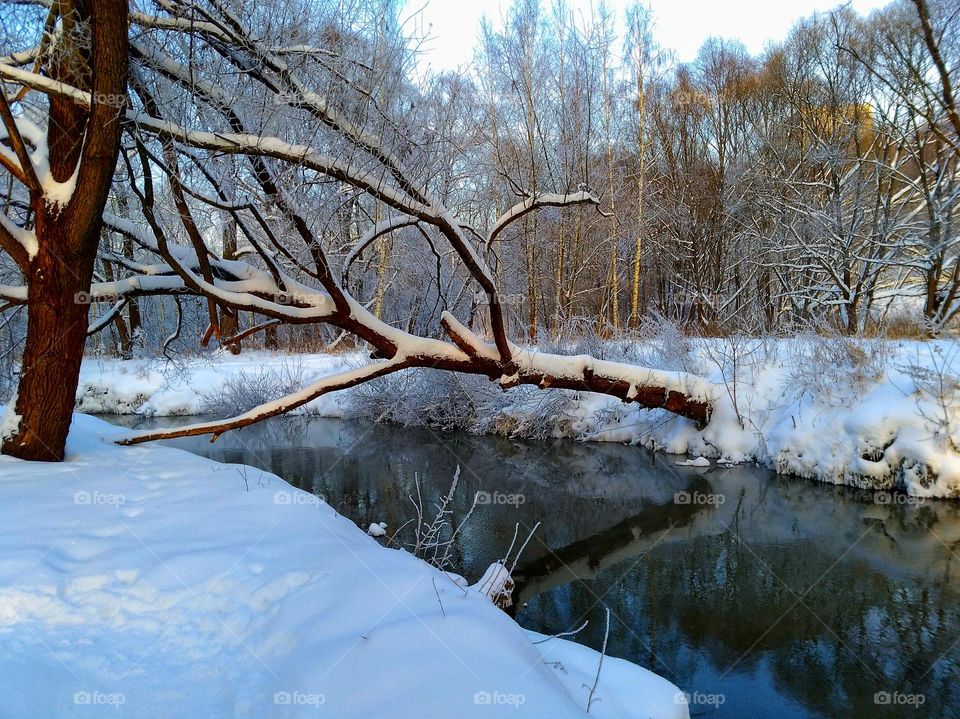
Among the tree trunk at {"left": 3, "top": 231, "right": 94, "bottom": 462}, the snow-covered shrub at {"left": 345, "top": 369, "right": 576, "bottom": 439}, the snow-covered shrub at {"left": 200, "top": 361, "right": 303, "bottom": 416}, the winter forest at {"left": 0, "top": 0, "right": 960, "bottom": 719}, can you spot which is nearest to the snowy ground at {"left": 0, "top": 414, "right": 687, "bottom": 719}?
the winter forest at {"left": 0, "top": 0, "right": 960, "bottom": 719}

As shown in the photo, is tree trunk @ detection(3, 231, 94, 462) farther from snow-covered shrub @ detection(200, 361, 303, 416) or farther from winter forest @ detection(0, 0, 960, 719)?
snow-covered shrub @ detection(200, 361, 303, 416)

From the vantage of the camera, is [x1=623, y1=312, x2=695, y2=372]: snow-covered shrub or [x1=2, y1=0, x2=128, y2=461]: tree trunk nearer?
[x1=2, y1=0, x2=128, y2=461]: tree trunk

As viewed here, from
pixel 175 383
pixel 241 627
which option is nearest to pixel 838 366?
pixel 241 627

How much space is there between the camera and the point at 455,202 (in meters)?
7.50

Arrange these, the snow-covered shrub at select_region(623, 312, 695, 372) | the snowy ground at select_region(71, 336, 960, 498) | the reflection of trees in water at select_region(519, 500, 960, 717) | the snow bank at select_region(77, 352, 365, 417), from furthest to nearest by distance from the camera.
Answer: the snow bank at select_region(77, 352, 365, 417)
the snow-covered shrub at select_region(623, 312, 695, 372)
the snowy ground at select_region(71, 336, 960, 498)
the reflection of trees in water at select_region(519, 500, 960, 717)

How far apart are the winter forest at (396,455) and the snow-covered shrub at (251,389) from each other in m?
0.14

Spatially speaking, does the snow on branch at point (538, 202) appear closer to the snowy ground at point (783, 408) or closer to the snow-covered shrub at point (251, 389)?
the snowy ground at point (783, 408)

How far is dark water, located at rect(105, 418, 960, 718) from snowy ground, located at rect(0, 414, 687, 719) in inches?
53.1

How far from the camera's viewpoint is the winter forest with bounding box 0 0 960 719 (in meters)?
2.60

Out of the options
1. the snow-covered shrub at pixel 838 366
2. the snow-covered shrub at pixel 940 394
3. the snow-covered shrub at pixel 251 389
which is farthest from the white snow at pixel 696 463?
the snow-covered shrub at pixel 251 389

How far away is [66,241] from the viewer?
4.75 m

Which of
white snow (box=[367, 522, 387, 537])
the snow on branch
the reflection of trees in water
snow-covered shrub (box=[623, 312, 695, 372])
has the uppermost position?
the snow on branch

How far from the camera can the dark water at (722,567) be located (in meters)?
4.23

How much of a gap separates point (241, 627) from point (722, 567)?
4.89 metres
